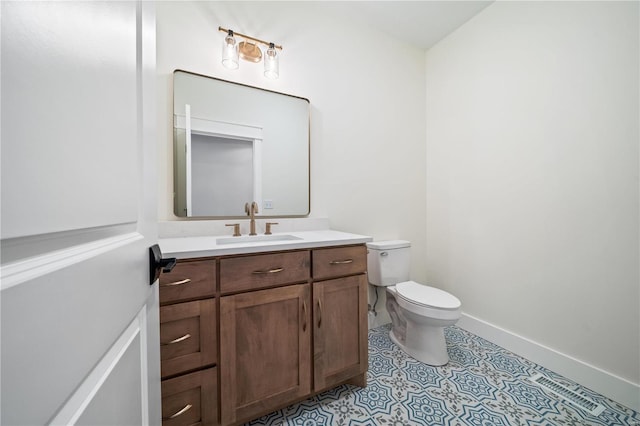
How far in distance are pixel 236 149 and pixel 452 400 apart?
2011mm

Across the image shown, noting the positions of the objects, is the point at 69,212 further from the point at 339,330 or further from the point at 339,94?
the point at 339,94

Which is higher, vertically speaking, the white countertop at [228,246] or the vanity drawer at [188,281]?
the white countertop at [228,246]

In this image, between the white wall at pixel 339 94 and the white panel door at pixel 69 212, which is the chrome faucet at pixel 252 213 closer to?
the white wall at pixel 339 94

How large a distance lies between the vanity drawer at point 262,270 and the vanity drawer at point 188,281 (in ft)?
0.16

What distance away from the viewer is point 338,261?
138 centimetres

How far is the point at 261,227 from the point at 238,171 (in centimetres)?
41

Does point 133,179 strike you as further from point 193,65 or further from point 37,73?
point 193,65

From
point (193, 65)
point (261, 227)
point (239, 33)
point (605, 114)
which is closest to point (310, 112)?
point (239, 33)

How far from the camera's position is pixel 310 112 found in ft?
6.33

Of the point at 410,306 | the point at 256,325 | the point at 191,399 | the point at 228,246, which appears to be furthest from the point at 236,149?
the point at 410,306

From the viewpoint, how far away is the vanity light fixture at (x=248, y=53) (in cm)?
158

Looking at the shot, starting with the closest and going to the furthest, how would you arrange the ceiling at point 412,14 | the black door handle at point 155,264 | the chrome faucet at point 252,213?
the black door handle at point 155,264
the chrome faucet at point 252,213
the ceiling at point 412,14

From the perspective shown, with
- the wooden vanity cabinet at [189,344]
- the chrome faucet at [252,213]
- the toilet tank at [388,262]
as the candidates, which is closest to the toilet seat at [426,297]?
the toilet tank at [388,262]

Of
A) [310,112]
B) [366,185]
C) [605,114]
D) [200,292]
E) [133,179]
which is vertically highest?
[310,112]
